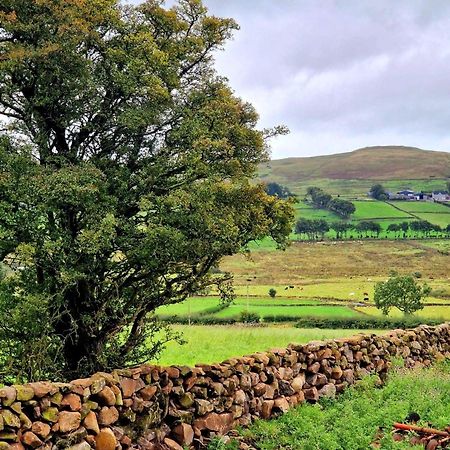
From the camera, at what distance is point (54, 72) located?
46.9 feet

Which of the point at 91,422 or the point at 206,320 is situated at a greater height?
the point at 91,422

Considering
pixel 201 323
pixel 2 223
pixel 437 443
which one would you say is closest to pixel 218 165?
pixel 2 223

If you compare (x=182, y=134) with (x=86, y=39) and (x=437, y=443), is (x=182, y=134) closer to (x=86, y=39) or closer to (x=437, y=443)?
(x=86, y=39)

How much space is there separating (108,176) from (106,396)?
6559mm

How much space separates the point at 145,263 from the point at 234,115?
16.5 feet

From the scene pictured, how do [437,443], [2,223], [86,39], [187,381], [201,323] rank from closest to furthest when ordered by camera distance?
[437,443] < [187,381] < [2,223] < [86,39] < [201,323]

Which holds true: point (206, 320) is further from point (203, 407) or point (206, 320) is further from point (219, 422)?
point (203, 407)

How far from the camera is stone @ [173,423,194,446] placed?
10781 mm

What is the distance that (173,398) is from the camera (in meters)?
11.2

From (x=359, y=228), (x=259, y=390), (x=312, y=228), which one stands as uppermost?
(x=259, y=390)

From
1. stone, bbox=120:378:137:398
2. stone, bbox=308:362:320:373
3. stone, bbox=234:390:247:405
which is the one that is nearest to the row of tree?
stone, bbox=308:362:320:373

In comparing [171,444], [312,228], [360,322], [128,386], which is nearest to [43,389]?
[128,386]

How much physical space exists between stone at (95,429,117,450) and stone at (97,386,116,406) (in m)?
0.45

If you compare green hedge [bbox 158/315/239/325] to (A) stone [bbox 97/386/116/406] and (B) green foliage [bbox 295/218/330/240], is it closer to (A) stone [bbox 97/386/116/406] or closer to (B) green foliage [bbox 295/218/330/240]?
(A) stone [bbox 97/386/116/406]
